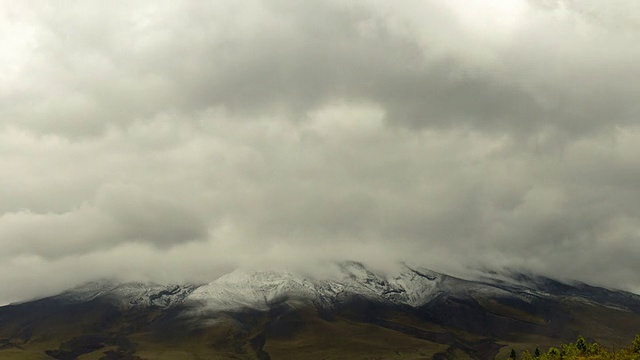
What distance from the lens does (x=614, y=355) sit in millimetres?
167000

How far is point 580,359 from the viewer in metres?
171

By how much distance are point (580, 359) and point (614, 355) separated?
358 inches
